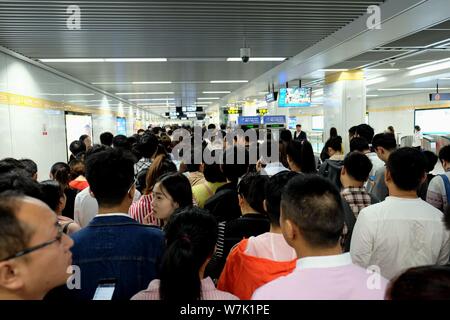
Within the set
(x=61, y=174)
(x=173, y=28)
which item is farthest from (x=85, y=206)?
(x=173, y=28)

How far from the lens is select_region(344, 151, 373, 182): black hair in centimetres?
322

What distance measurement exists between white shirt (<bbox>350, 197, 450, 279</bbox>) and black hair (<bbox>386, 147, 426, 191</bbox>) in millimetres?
109

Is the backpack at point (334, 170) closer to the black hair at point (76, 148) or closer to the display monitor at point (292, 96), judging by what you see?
the black hair at point (76, 148)

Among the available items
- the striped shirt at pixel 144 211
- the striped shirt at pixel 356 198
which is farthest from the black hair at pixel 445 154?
the striped shirt at pixel 144 211

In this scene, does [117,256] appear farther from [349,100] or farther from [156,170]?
[349,100]

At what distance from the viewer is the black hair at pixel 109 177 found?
210 cm

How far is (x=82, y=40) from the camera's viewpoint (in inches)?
261

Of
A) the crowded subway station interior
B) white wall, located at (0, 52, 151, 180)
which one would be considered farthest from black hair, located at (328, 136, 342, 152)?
white wall, located at (0, 52, 151, 180)

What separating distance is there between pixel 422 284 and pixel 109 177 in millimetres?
1668

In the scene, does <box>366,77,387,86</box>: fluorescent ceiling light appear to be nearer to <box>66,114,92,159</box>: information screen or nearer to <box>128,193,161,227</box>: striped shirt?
<box>66,114,92,159</box>: information screen

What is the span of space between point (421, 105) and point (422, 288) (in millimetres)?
25241

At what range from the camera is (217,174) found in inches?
152
